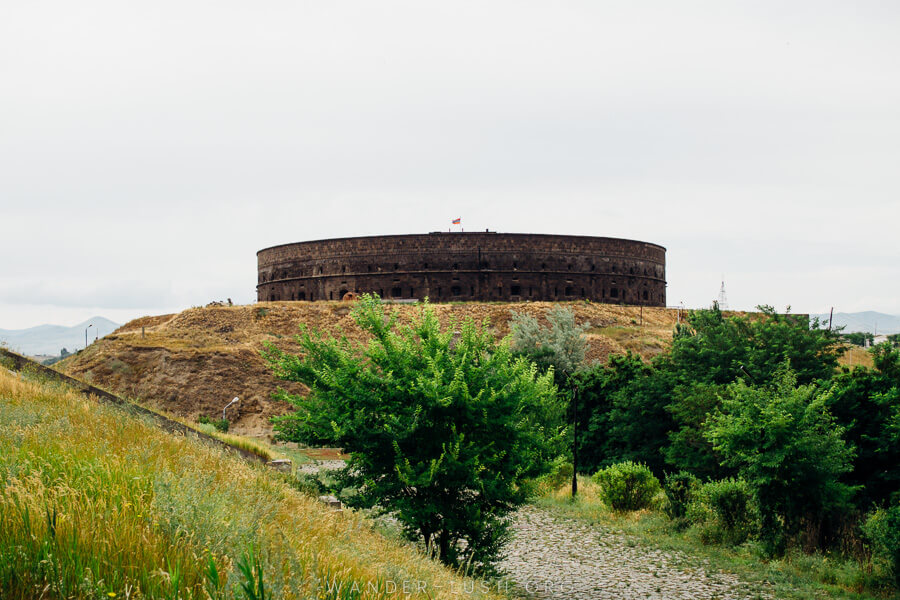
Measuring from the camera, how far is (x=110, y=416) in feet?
38.8

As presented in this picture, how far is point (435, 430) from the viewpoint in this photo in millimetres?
11812

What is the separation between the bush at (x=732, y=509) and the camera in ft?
58.2

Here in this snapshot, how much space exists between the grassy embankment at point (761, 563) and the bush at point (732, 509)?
19.7 inches

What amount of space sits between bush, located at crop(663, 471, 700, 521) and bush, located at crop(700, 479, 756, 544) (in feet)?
4.53

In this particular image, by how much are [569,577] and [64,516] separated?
12.2 metres

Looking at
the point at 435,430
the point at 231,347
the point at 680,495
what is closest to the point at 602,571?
the point at 680,495

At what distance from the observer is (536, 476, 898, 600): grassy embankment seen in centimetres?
1382

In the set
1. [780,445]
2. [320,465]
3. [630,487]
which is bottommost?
[320,465]

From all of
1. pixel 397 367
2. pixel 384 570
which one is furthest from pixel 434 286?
pixel 384 570

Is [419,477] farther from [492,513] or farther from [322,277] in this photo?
[322,277]

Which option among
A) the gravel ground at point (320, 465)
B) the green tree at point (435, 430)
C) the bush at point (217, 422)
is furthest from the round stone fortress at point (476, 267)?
the green tree at point (435, 430)

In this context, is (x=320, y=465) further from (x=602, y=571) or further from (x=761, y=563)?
(x=761, y=563)

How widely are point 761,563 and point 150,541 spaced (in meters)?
14.8

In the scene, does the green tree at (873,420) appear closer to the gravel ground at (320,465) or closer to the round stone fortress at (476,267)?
the gravel ground at (320,465)
